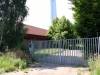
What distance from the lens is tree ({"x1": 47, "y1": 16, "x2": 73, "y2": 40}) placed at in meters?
26.7

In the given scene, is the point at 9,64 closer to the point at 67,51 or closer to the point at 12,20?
the point at 67,51

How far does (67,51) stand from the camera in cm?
1349

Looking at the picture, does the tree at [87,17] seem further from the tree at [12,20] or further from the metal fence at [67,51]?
the tree at [12,20]

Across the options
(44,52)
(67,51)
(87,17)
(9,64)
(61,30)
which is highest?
(87,17)

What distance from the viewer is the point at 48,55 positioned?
14938 millimetres

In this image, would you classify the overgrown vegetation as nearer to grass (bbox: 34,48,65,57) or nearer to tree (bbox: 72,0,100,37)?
grass (bbox: 34,48,65,57)

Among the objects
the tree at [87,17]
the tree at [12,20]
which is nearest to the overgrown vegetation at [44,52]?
the tree at [12,20]

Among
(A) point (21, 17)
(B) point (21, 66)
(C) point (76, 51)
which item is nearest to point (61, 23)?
(A) point (21, 17)

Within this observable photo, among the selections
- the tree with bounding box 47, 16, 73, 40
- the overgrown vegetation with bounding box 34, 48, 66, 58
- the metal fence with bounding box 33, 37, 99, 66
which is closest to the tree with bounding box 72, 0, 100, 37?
the metal fence with bounding box 33, 37, 99, 66

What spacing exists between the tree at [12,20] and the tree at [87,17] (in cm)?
502

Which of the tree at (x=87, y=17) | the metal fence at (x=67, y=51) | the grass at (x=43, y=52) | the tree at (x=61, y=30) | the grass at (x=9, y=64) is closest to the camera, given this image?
the grass at (x=9, y=64)

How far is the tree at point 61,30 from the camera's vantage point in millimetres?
26656

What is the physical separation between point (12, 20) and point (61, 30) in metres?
13.1

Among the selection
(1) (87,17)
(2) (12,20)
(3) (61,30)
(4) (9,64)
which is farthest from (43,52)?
(3) (61,30)
